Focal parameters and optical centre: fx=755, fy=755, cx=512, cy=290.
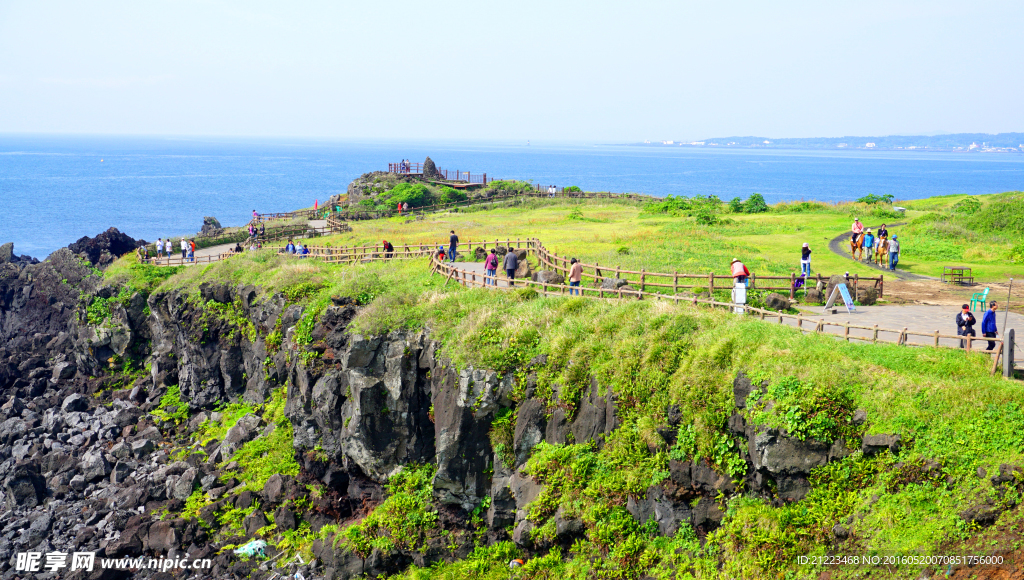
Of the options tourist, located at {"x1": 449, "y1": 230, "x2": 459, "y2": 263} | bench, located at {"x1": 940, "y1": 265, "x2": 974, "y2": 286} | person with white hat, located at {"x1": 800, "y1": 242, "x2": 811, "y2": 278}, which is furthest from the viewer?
tourist, located at {"x1": 449, "y1": 230, "x2": 459, "y2": 263}

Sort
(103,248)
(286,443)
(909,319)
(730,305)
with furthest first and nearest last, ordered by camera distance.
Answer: (103,248) → (286,443) → (909,319) → (730,305)

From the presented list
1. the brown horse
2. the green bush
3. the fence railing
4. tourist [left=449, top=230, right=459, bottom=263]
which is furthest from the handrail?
the green bush

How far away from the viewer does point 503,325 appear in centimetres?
2552

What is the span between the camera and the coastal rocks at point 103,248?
2207 inches

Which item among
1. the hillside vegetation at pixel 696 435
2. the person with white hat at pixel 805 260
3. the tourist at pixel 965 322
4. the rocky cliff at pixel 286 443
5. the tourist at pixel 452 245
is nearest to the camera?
the hillside vegetation at pixel 696 435

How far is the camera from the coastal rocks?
184ft

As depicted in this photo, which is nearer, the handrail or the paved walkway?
the handrail

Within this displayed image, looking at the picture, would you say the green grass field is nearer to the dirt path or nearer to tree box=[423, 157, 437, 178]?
the dirt path

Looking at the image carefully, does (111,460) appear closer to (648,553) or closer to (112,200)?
(648,553)

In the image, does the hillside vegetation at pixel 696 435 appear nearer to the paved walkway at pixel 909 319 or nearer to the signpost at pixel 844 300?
the paved walkway at pixel 909 319

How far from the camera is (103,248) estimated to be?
57.3 metres

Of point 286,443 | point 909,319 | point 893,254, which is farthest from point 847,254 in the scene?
point 286,443

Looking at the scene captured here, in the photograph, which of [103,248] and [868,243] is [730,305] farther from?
[103,248]

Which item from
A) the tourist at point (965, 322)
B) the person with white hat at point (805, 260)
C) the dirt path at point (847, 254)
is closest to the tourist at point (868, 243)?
the dirt path at point (847, 254)
